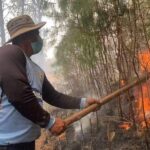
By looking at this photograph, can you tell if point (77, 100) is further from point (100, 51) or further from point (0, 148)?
point (100, 51)

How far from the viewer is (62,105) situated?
4.03 meters

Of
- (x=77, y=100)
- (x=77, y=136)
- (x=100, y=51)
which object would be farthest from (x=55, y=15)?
(x=77, y=100)

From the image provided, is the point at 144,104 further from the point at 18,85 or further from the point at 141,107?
the point at 18,85

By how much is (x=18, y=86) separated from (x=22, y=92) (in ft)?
0.20

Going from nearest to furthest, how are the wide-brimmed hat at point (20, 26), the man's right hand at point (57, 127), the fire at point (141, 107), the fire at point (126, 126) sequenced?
the man's right hand at point (57, 127)
the wide-brimmed hat at point (20, 26)
the fire at point (141, 107)
the fire at point (126, 126)

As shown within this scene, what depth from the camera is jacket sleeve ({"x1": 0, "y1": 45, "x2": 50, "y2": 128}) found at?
3.09 meters

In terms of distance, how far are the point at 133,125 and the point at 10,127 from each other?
3.37 m

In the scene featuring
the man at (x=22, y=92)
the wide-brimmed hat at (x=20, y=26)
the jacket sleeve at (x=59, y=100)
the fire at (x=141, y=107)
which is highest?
the wide-brimmed hat at (x=20, y=26)

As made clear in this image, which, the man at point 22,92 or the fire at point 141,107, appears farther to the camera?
the fire at point 141,107

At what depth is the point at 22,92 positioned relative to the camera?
310 cm

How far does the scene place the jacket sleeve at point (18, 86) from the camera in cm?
309

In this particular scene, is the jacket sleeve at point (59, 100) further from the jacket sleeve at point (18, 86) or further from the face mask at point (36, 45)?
the jacket sleeve at point (18, 86)

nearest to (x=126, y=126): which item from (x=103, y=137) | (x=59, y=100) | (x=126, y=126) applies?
(x=126, y=126)

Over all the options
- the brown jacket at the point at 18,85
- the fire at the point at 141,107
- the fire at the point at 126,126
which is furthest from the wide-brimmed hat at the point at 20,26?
the fire at the point at 126,126
